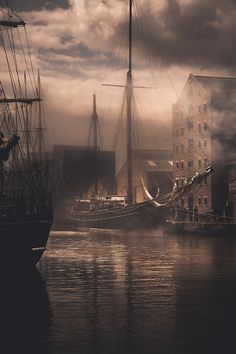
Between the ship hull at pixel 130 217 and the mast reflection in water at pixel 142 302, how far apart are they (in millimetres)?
38901

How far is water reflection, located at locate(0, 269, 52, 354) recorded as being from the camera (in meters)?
15.2

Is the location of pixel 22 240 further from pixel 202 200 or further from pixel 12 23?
pixel 202 200

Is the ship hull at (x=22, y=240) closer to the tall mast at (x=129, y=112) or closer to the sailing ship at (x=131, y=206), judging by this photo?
the sailing ship at (x=131, y=206)

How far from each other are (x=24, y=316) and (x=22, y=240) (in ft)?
50.6

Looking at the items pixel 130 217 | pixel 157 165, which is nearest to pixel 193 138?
pixel 130 217

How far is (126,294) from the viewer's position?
2362 centimetres

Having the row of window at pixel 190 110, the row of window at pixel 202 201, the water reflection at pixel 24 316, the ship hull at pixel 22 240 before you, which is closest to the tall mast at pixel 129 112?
the row of window at pixel 190 110

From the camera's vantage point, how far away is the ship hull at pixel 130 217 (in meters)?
80.2

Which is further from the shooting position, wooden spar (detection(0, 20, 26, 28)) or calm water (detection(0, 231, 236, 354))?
wooden spar (detection(0, 20, 26, 28))

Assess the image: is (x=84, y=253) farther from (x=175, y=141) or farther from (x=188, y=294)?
(x=175, y=141)

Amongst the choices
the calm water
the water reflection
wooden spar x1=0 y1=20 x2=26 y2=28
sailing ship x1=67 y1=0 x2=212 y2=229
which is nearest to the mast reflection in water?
the calm water

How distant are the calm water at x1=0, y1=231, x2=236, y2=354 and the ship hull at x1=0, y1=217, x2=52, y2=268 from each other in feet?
3.73

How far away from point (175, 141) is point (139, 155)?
54.3 ft

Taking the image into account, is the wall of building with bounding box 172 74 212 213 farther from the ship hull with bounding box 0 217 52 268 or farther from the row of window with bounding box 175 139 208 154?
the ship hull with bounding box 0 217 52 268
